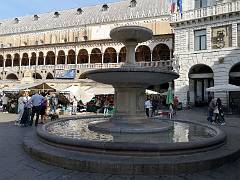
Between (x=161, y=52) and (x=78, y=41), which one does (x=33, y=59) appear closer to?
(x=78, y=41)

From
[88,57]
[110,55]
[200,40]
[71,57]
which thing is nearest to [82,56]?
[71,57]

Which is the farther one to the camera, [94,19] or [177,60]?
[94,19]

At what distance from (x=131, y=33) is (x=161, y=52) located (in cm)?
3211

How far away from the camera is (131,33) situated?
9750mm

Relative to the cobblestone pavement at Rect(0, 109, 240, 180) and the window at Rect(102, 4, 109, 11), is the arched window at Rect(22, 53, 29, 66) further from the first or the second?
the cobblestone pavement at Rect(0, 109, 240, 180)

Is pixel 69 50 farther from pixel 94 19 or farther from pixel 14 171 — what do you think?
pixel 14 171

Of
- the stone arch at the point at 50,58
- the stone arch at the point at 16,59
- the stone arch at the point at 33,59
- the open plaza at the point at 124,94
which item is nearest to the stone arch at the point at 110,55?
the open plaza at the point at 124,94

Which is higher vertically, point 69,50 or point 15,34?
point 15,34

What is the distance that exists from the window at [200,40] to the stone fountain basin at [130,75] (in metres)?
19.8

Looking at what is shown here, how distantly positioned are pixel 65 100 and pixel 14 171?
22391 millimetres

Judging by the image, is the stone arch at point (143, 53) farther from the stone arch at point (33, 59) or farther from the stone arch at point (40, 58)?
the stone arch at point (33, 59)

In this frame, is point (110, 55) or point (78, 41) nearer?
point (110, 55)

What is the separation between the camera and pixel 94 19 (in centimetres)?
4756

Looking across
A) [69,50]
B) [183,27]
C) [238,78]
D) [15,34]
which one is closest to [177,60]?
[183,27]
